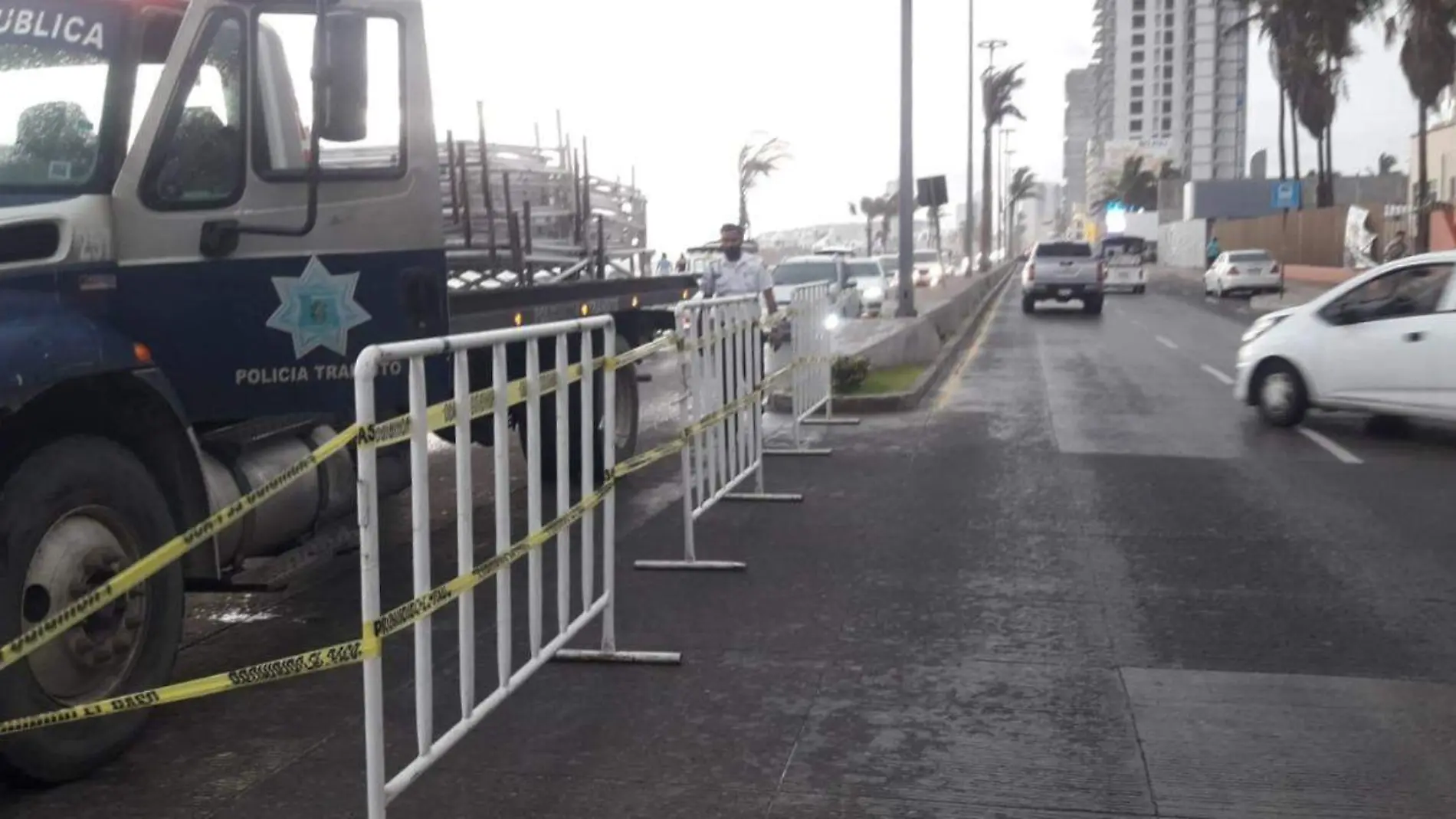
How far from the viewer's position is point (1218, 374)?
65.0 ft

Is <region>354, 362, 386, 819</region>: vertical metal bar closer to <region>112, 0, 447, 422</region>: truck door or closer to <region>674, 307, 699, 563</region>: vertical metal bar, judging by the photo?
<region>112, 0, 447, 422</region>: truck door

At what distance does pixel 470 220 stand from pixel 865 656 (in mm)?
3934

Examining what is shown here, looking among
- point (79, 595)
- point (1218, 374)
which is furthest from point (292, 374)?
point (1218, 374)

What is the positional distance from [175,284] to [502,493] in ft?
5.98

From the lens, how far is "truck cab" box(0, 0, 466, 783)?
197 inches

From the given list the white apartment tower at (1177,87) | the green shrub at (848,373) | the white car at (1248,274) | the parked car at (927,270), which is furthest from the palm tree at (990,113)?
the white apartment tower at (1177,87)

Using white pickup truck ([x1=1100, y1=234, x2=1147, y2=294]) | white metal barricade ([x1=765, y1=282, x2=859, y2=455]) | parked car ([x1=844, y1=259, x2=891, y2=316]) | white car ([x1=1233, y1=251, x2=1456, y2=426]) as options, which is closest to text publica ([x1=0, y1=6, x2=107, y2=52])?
white metal barricade ([x1=765, y1=282, x2=859, y2=455])

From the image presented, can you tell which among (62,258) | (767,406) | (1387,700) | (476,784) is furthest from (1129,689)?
(767,406)

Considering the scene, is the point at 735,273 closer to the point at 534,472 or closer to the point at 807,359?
the point at 807,359

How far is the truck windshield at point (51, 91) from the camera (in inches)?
221

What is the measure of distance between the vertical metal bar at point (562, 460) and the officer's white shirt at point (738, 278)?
7.86 m

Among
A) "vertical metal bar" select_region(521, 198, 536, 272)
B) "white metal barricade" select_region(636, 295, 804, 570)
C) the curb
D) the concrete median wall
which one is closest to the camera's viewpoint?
"white metal barricade" select_region(636, 295, 804, 570)

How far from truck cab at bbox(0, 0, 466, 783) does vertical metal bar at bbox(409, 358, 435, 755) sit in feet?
4.27

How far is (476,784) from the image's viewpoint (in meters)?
5.07
